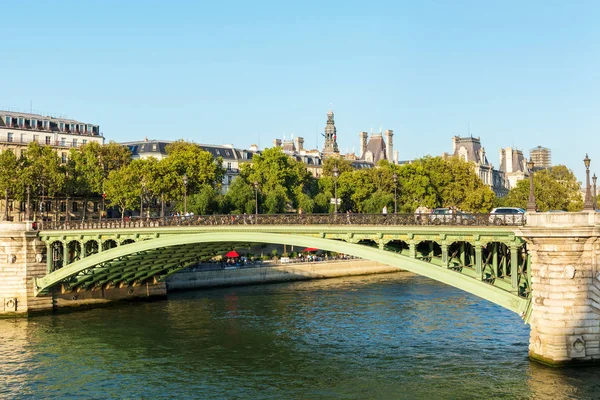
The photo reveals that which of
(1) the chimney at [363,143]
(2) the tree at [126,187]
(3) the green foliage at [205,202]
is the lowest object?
(3) the green foliage at [205,202]

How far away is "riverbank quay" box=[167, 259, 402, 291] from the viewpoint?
58.9 metres

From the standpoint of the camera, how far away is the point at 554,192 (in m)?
80.4

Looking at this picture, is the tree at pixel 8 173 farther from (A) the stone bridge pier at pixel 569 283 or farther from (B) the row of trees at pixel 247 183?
(A) the stone bridge pier at pixel 569 283

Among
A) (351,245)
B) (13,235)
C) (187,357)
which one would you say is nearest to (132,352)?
(187,357)

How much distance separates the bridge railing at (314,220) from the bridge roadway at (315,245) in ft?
0.14

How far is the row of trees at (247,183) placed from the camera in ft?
235

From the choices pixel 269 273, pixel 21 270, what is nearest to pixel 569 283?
pixel 21 270

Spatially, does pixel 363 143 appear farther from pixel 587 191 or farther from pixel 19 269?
pixel 587 191

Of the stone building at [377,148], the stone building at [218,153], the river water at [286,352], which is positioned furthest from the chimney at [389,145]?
the river water at [286,352]

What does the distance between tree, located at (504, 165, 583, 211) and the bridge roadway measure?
42.7 m

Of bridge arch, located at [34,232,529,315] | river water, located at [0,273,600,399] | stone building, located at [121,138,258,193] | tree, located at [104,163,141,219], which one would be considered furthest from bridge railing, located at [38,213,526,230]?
stone building, located at [121,138,258,193]

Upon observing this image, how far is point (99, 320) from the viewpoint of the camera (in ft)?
149

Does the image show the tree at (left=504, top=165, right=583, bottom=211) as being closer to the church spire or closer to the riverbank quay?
the riverbank quay

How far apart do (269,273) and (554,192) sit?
33830mm
